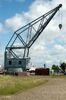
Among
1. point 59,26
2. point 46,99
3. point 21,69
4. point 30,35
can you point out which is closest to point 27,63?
point 21,69

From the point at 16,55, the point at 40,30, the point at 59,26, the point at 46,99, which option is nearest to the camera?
the point at 46,99

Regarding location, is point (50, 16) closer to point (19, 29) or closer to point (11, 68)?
point (19, 29)

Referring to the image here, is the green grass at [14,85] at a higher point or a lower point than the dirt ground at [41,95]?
higher

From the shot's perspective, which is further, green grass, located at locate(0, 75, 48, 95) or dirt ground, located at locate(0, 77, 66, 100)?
green grass, located at locate(0, 75, 48, 95)

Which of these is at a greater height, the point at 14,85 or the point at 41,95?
the point at 14,85

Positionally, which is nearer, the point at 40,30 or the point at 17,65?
the point at 40,30

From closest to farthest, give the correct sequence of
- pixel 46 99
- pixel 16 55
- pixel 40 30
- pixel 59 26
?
1. pixel 46 99
2. pixel 59 26
3. pixel 40 30
4. pixel 16 55

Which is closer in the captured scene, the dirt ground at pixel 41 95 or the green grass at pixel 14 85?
the dirt ground at pixel 41 95

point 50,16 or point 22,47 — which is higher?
point 50,16

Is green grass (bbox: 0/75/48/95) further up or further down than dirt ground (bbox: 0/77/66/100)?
further up

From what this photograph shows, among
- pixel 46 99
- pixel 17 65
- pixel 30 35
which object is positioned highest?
pixel 30 35

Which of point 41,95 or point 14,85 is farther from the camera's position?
point 14,85

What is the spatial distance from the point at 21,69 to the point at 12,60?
5.58 meters

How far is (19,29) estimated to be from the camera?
469 feet
